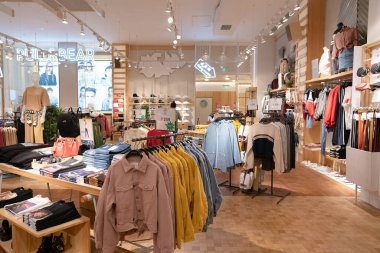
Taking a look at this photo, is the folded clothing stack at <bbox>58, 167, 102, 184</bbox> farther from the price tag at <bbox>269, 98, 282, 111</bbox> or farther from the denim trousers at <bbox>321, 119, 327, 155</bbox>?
the price tag at <bbox>269, 98, 282, 111</bbox>

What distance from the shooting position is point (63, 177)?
2.70 m

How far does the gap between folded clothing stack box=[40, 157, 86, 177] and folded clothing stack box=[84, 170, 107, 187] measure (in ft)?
1.43

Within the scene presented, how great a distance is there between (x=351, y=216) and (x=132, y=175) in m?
3.33

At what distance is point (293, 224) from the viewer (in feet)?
12.2

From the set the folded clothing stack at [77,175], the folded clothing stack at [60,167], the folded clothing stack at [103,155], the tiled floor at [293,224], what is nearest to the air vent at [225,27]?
the tiled floor at [293,224]

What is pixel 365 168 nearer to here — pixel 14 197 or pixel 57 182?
pixel 57 182

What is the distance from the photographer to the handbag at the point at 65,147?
11.5ft

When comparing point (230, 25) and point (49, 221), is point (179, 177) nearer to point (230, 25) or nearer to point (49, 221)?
point (49, 221)

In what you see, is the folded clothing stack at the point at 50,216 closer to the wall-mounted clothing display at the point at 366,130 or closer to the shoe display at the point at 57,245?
the shoe display at the point at 57,245

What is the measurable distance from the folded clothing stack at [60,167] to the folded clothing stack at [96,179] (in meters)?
0.43

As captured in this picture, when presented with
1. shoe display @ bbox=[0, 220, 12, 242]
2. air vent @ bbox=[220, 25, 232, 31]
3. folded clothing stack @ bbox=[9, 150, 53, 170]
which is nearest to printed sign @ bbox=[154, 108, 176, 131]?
folded clothing stack @ bbox=[9, 150, 53, 170]

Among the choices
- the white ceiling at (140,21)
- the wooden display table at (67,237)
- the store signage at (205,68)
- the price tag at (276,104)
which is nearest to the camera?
the wooden display table at (67,237)

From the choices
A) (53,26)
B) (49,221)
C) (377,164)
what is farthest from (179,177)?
A: (53,26)

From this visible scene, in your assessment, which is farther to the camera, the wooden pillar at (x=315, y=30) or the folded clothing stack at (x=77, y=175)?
the wooden pillar at (x=315, y=30)
